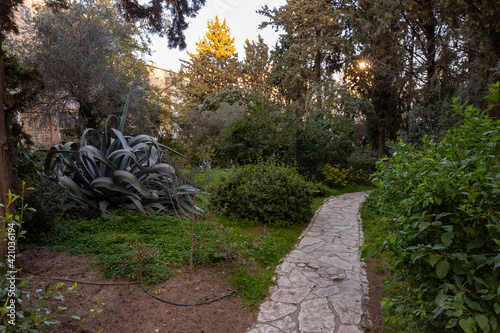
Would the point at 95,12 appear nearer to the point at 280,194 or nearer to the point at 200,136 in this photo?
the point at 200,136

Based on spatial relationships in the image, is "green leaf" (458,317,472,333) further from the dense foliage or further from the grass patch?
the dense foliage

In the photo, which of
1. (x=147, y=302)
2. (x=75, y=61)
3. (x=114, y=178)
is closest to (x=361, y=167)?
(x=114, y=178)

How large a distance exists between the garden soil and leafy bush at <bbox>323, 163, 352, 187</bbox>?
708 centimetres

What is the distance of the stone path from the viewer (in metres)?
2.62

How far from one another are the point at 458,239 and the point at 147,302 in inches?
99.6

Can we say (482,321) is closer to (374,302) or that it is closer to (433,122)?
(374,302)

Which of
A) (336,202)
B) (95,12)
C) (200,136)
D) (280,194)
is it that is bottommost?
(336,202)

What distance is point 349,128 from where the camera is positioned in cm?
1133

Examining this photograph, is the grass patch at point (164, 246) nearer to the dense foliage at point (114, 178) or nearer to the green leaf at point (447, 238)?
the dense foliage at point (114, 178)

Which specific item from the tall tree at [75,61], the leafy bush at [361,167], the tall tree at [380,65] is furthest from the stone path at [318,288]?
the tall tree at [380,65]

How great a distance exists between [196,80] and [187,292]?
25142 mm

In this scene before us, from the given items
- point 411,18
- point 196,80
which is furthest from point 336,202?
point 196,80

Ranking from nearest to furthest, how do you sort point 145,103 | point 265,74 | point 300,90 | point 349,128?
point 349,128 < point 145,103 < point 300,90 < point 265,74

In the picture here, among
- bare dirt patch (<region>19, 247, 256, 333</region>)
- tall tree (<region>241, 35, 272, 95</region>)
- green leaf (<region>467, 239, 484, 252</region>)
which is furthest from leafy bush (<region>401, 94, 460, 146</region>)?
tall tree (<region>241, 35, 272, 95</region>)
